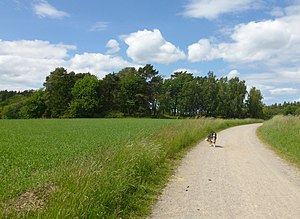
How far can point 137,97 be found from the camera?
9856cm

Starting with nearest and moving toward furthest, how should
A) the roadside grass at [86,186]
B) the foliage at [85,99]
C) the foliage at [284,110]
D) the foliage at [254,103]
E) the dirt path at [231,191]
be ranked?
the roadside grass at [86,186], the dirt path at [231,191], the foliage at [284,110], the foliage at [85,99], the foliage at [254,103]

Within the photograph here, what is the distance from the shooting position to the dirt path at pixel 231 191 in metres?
6.50

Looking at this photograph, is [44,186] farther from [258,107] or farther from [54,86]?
[258,107]

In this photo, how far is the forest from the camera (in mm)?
93938

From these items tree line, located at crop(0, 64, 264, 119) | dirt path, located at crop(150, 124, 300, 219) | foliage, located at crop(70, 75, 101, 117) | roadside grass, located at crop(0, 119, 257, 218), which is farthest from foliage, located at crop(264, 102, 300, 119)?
roadside grass, located at crop(0, 119, 257, 218)

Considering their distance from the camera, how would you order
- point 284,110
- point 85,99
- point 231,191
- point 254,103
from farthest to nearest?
point 284,110 < point 254,103 < point 85,99 < point 231,191

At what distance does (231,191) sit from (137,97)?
297 feet

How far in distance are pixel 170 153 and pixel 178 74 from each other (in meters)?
105

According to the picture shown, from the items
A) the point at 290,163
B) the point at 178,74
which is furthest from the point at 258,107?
the point at 290,163

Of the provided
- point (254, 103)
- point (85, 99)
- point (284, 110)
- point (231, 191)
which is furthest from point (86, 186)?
point (284, 110)

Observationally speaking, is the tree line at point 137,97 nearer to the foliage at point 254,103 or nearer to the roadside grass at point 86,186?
the foliage at point 254,103

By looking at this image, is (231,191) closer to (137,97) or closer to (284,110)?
(137,97)

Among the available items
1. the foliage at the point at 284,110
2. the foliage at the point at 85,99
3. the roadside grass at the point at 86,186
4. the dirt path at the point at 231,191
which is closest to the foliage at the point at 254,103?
the foliage at the point at 284,110

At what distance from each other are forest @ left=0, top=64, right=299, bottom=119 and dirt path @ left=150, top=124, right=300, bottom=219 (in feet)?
268
